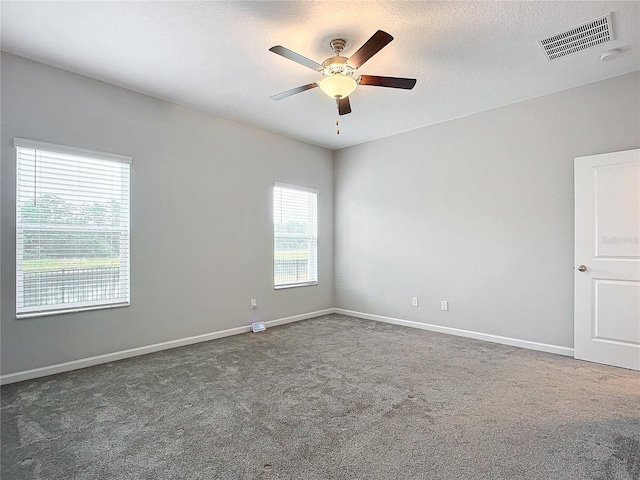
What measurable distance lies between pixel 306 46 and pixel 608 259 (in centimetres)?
Result: 346

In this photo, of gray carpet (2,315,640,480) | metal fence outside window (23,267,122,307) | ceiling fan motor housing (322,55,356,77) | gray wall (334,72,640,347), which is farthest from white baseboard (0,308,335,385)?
ceiling fan motor housing (322,55,356,77)

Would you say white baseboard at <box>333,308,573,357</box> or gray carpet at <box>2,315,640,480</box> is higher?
white baseboard at <box>333,308,573,357</box>

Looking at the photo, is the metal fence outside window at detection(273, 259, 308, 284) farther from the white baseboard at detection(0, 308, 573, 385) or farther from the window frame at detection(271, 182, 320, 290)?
the white baseboard at detection(0, 308, 573, 385)

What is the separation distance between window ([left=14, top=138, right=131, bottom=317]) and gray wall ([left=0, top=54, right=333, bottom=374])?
0.08m

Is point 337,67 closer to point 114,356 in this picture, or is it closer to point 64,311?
point 64,311

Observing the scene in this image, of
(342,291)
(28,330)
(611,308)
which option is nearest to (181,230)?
(28,330)

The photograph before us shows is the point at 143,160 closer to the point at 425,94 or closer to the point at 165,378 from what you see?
the point at 165,378

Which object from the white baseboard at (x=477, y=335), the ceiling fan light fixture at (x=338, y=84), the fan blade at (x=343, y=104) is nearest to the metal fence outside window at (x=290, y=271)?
the white baseboard at (x=477, y=335)

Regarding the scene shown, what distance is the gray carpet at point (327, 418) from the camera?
73.1 inches

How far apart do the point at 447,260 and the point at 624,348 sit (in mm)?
1956

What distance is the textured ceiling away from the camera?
2408 millimetres

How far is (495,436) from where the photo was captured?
2139 millimetres

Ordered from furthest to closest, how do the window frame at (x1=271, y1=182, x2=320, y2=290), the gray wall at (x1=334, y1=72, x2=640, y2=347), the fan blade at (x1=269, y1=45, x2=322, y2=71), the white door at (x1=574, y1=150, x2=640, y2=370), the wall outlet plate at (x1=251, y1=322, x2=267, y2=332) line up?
the window frame at (x1=271, y1=182, x2=320, y2=290) < the wall outlet plate at (x1=251, y1=322, x2=267, y2=332) < the gray wall at (x1=334, y1=72, x2=640, y2=347) < the white door at (x1=574, y1=150, x2=640, y2=370) < the fan blade at (x1=269, y1=45, x2=322, y2=71)

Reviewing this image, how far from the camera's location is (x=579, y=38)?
2732 millimetres
